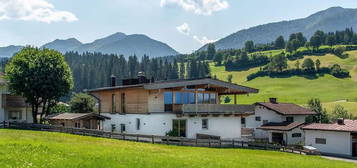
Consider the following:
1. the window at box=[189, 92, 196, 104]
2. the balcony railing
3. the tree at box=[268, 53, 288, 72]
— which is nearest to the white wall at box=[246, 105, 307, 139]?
the balcony railing

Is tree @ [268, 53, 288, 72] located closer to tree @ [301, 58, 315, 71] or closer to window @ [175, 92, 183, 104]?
tree @ [301, 58, 315, 71]

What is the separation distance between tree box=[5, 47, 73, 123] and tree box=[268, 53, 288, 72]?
147m

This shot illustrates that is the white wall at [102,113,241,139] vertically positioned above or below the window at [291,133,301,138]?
above

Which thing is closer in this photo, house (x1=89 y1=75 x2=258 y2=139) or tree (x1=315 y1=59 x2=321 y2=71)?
house (x1=89 y1=75 x2=258 y2=139)

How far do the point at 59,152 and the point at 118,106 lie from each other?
26642 millimetres

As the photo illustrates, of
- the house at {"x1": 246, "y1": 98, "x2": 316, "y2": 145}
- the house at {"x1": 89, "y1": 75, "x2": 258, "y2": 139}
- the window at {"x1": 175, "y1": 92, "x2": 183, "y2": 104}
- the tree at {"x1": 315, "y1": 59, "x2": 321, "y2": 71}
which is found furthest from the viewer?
the tree at {"x1": 315, "y1": 59, "x2": 321, "y2": 71}

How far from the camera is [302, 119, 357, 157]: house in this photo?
47.5 metres

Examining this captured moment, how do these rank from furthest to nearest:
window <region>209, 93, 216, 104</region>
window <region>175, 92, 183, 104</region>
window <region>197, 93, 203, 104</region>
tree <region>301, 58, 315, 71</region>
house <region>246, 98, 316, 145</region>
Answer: tree <region>301, 58, 315, 71</region> → house <region>246, 98, 316, 145</region> → window <region>209, 93, 216, 104</region> → window <region>197, 93, 203, 104</region> → window <region>175, 92, 183, 104</region>

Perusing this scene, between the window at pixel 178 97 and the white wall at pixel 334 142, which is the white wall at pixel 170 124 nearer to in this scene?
the window at pixel 178 97

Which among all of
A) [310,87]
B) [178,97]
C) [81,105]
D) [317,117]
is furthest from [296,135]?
[310,87]

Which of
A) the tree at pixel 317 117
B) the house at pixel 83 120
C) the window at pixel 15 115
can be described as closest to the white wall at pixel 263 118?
the tree at pixel 317 117

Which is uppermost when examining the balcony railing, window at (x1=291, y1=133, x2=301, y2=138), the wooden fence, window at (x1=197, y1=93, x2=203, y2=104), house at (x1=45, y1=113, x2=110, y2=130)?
window at (x1=197, y1=93, x2=203, y2=104)

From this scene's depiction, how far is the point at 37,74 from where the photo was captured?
166 feet

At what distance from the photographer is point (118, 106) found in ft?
155
